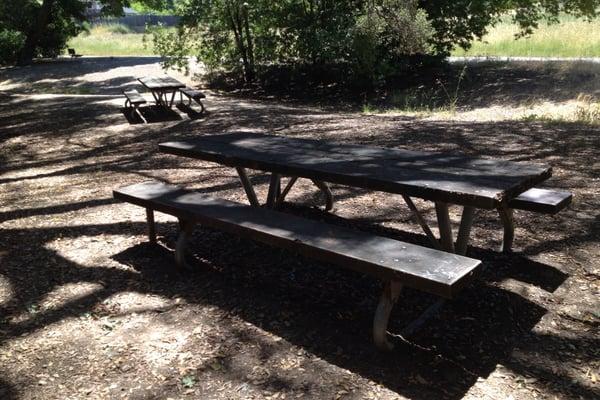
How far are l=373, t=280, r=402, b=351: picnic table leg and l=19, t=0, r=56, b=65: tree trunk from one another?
77.7 feet

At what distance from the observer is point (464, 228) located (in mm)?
3318

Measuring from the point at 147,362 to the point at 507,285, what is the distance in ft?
6.93

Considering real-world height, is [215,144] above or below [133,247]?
above

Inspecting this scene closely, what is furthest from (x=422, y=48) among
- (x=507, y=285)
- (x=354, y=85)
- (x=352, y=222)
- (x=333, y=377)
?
(x=333, y=377)

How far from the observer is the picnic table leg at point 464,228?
3.26 m

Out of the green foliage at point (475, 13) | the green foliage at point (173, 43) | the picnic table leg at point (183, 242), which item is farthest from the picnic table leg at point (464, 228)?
the green foliage at point (173, 43)

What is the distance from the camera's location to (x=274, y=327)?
9.99ft

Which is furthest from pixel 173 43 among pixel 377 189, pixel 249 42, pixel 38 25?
pixel 377 189

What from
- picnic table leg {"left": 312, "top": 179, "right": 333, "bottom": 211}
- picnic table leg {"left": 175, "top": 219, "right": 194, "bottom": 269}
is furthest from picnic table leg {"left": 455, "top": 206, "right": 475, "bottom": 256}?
picnic table leg {"left": 175, "top": 219, "right": 194, "bottom": 269}

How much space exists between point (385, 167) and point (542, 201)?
0.95m

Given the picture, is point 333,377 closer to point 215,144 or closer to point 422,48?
point 215,144

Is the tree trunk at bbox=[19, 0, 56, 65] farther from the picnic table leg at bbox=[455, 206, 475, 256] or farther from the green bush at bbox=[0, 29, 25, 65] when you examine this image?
the picnic table leg at bbox=[455, 206, 475, 256]

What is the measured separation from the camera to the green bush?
923 inches

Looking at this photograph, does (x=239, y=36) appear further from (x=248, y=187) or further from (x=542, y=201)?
(x=542, y=201)
